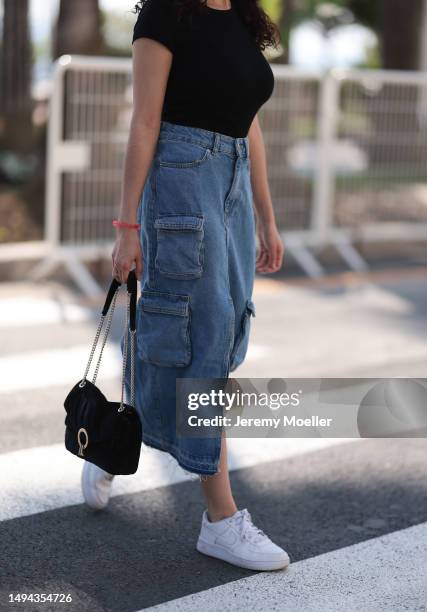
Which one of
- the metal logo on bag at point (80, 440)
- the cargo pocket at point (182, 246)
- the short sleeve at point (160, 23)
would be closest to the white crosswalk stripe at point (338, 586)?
the metal logo on bag at point (80, 440)

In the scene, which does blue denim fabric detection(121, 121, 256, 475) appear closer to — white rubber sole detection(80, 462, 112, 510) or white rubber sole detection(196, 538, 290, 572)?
white rubber sole detection(196, 538, 290, 572)

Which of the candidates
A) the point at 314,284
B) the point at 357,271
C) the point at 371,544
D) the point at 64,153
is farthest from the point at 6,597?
the point at 357,271

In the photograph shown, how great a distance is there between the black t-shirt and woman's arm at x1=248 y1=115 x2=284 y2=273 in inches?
10.4

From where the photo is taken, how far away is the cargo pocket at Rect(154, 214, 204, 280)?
3047 mm

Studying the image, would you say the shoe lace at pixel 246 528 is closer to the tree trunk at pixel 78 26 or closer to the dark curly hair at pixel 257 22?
the dark curly hair at pixel 257 22

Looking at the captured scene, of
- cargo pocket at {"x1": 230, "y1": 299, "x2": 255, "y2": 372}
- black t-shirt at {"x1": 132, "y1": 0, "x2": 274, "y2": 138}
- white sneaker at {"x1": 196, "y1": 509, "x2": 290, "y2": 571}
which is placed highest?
black t-shirt at {"x1": 132, "y1": 0, "x2": 274, "y2": 138}

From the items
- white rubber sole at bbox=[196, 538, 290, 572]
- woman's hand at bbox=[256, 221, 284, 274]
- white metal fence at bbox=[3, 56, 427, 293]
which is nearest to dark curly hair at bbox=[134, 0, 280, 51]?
woman's hand at bbox=[256, 221, 284, 274]

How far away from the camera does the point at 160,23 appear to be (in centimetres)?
300

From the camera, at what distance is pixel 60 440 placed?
173 inches

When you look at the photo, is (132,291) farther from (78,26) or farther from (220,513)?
(78,26)

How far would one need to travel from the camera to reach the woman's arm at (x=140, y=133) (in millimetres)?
3002

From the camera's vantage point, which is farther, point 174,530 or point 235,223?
point 174,530

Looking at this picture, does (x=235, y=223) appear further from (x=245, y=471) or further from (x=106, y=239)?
(x=106, y=239)

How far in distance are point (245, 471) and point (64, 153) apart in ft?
12.8
